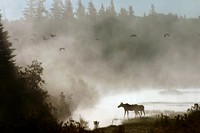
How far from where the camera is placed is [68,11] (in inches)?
6501

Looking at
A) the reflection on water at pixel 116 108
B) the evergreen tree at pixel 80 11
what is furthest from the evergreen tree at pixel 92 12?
the reflection on water at pixel 116 108

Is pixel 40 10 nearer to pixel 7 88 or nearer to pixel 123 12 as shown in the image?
pixel 123 12

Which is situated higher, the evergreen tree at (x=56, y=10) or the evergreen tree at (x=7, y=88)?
the evergreen tree at (x=56, y=10)

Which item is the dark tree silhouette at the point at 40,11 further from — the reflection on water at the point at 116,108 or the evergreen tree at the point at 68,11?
the reflection on water at the point at 116,108

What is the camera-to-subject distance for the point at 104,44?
136 meters

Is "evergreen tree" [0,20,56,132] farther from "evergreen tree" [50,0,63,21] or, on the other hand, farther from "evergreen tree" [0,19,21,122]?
"evergreen tree" [50,0,63,21]

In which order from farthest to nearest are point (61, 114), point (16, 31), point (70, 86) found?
point (16, 31), point (70, 86), point (61, 114)

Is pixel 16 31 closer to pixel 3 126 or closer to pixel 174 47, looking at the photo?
pixel 174 47

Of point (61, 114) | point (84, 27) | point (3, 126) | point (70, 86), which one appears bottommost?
point (3, 126)

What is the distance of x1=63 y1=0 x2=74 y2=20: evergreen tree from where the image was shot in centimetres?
16318

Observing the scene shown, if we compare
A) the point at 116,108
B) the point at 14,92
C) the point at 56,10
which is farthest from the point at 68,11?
the point at 14,92

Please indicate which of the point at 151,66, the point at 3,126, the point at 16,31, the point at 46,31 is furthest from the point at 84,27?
the point at 3,126

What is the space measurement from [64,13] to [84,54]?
51.5 m

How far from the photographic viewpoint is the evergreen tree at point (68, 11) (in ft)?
535
